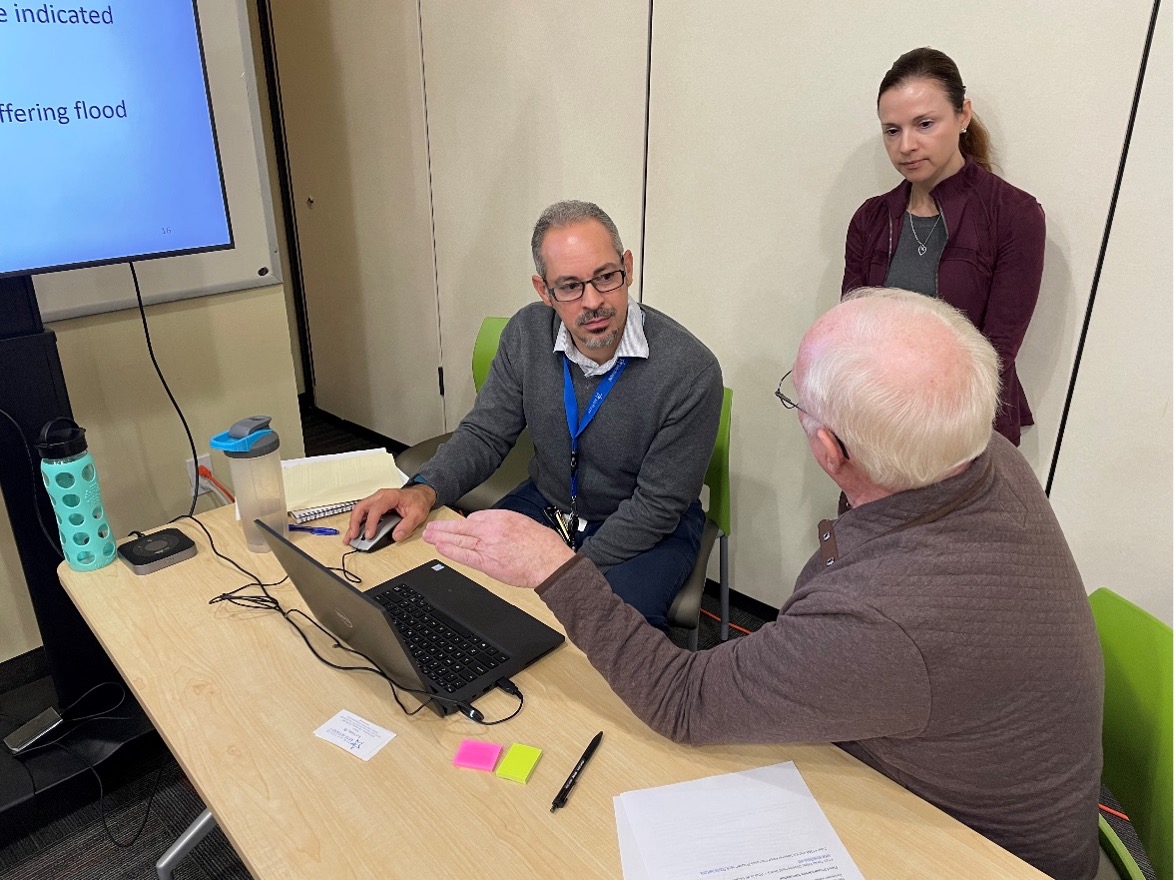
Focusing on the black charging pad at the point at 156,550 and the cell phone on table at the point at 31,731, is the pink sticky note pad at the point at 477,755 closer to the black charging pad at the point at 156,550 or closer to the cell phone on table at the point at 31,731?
the black charging pad at the point at 156,550

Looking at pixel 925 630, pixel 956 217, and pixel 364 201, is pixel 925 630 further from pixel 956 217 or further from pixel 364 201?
pixel 364 201

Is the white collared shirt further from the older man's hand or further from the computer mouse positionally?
the older man's hand

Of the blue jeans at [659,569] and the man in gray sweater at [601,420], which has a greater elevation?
the man in gray sweater at [601,420]

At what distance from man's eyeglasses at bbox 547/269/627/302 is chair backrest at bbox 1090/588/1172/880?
1.06m

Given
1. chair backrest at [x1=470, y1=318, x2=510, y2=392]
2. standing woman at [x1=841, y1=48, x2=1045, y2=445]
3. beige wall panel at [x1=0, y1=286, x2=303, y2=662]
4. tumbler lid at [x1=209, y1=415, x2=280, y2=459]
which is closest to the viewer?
tumbler lid at [x1=209, y1=415, x2=280, y2=459]

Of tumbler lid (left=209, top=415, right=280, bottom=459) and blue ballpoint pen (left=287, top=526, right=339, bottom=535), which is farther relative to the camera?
blue ballpoint pen (left=287, top=526, right=339, bottom=535)

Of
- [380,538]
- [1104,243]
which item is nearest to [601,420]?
[380,538]

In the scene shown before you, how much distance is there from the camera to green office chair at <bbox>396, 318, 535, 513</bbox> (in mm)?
2311

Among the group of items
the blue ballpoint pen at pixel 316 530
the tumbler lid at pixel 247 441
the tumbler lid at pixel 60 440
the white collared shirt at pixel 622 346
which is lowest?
the blue ballpoint pen at pixel 316 530

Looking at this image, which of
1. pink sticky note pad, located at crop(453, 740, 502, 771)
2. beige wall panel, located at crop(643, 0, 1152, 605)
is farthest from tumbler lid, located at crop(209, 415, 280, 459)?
beige wall panel, located at crop(643, 0, 1152, 605)

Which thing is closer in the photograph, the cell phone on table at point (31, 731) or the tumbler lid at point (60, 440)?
the tumbler lid at point (60, 440)

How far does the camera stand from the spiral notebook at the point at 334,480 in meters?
1.63

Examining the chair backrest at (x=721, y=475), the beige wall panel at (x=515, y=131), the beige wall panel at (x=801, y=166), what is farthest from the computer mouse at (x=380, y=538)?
the beige wall panel at (x=515, y=131)

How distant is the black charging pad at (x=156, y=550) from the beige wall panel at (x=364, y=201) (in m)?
2.04
